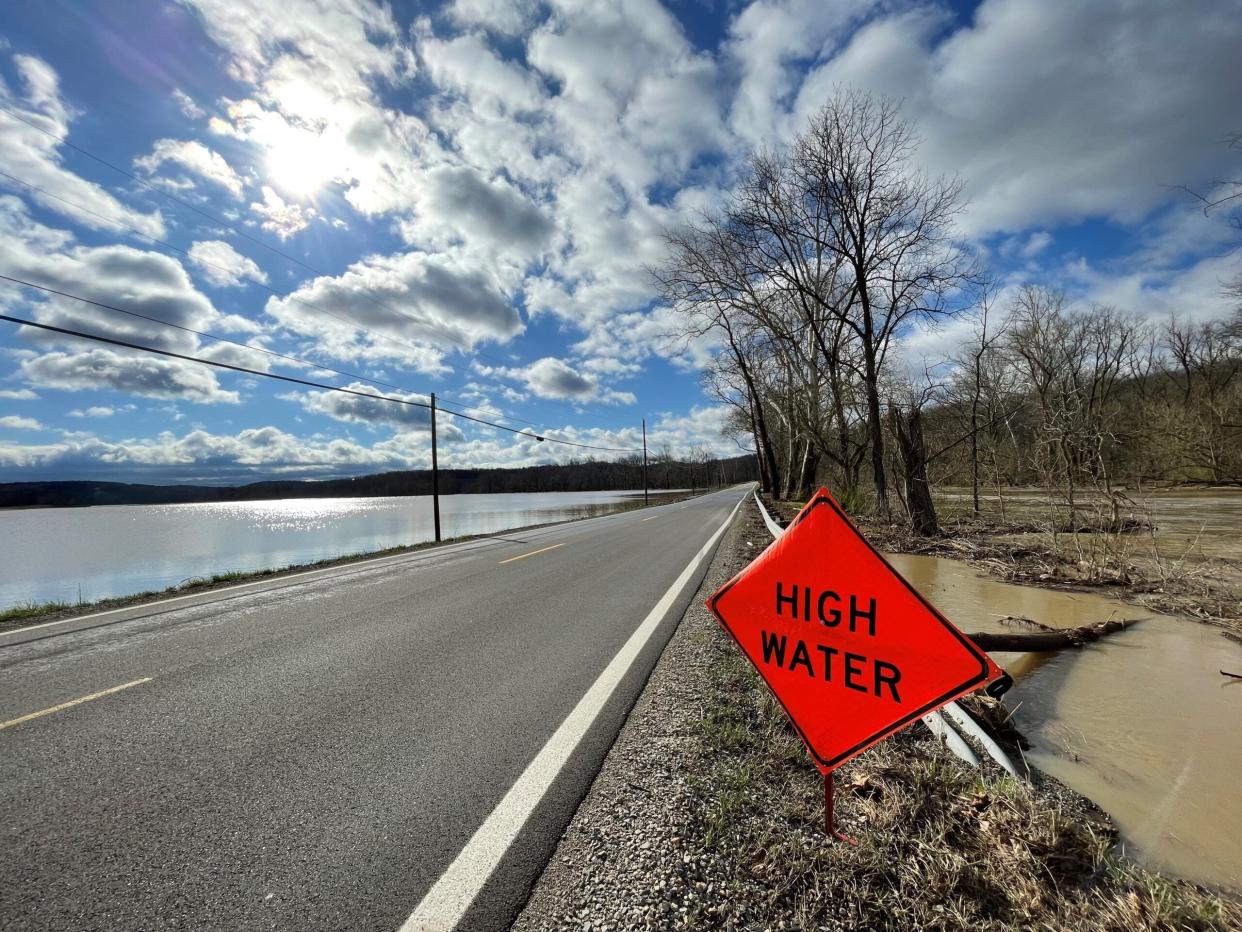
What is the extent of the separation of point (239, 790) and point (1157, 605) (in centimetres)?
943

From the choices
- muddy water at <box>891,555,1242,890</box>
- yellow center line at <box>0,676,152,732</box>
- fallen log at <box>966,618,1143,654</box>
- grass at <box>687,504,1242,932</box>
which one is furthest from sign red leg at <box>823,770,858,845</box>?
yellow center line at <box>0,676,152,732</box>

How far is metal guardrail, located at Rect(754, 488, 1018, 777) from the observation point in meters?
2.75

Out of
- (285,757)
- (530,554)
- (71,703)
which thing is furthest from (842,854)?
(530,554)

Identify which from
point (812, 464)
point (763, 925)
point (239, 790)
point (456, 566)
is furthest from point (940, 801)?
point (812, 464)

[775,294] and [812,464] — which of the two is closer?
[775,294]

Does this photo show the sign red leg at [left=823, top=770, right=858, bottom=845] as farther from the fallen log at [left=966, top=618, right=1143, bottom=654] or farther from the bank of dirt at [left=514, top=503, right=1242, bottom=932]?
the fallen log at [left=966, top=618, right=1143, bottom=654]

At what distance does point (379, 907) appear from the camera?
193cm

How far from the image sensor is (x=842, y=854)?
210 cm

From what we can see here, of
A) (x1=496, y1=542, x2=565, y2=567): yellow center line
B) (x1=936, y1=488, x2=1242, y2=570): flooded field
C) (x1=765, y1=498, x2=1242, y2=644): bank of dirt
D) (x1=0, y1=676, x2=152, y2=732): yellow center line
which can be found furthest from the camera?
(x1=496, y1=542, x2=565, y2=567): yellow center line

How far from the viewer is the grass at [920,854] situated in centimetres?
177

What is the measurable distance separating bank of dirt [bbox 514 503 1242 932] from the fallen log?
247 centimetres

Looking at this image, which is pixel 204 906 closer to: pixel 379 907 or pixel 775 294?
pixel 379 907

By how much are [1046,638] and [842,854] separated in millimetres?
4388

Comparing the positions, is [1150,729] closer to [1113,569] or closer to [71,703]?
[1113,569]
